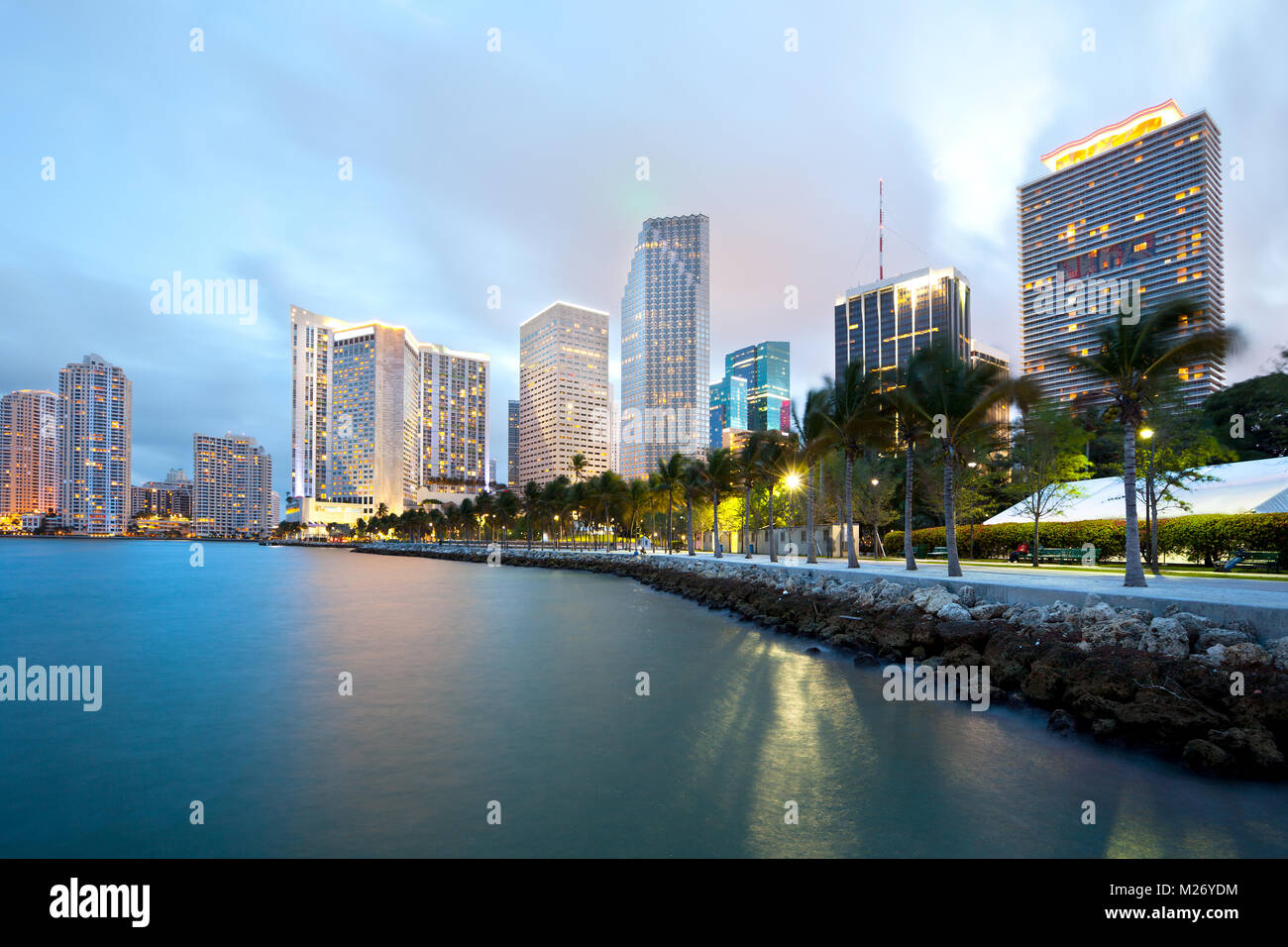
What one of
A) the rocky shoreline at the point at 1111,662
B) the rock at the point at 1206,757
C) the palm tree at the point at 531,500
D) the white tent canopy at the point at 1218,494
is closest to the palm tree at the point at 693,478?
the white tent canopy at the point at 1218,494

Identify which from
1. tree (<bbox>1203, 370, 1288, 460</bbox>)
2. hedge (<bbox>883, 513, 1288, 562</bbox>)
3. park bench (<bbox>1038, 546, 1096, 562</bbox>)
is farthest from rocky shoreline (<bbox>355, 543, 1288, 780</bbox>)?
tree (<bbox>1203, 370, 1288, 460</bbox>)

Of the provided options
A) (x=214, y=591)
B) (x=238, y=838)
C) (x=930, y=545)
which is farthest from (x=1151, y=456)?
(x=214, y=591)

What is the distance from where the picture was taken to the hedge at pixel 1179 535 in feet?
92.3

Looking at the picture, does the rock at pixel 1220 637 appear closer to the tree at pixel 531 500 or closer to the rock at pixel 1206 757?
the rock at pixel 1206 757

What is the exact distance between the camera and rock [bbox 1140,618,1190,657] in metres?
12.3

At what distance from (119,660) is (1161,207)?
197 metres

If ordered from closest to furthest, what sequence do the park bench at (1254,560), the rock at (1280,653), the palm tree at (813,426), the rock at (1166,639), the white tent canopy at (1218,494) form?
the rock at (1280,653) < the rock at (1166,639) < the park bench at (1254,560) < the white tent canopy at (1218,494) < the palm tree at (813,426)

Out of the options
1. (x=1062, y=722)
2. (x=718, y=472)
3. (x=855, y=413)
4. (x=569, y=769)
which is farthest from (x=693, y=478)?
(x=569, y=769)

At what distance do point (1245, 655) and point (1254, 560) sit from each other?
23593 millimetres

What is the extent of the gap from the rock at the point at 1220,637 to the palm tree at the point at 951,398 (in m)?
12.7

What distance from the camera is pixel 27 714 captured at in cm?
1388

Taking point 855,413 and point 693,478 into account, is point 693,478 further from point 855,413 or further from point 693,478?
point 855,413

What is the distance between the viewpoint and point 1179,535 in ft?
105

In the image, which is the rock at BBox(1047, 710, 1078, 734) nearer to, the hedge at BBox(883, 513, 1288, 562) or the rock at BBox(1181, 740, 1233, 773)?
the rock at BBox(1181, 740, 1233, 773)
